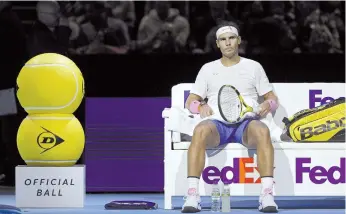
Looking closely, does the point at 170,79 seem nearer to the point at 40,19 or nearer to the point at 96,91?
the point at 96,91

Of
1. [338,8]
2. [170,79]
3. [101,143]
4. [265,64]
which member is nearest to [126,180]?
[101,143]

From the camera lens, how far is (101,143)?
27.9ft

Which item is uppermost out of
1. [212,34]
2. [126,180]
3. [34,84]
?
[212,34]

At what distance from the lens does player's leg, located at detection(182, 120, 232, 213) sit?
648 cm

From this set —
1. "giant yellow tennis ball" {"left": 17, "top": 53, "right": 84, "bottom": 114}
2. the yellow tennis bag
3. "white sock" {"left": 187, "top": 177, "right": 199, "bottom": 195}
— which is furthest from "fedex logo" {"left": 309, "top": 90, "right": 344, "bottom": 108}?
"giant yellow tennis ball" {"left": 17, "top": 53, "right": 84, "bottom": 114}

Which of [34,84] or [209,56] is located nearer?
[34,84]

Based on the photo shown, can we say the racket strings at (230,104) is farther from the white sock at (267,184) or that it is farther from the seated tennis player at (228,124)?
the white sock at (267,184)

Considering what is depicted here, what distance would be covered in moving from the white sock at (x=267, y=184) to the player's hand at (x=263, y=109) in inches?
20.0

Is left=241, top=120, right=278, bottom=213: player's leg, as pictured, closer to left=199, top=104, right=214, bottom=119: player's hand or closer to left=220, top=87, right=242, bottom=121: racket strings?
left=220, top=87, right=242, bottom=121: racket strings

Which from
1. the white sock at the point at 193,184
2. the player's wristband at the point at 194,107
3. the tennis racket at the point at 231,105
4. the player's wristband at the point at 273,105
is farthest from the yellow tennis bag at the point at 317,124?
the white sock at the point at 193,184

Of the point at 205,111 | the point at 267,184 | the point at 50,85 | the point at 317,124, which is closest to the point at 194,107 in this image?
the point at 205,111

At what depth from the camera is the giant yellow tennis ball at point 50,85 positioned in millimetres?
6918

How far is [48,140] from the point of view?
695cm

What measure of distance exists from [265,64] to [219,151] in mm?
1763
